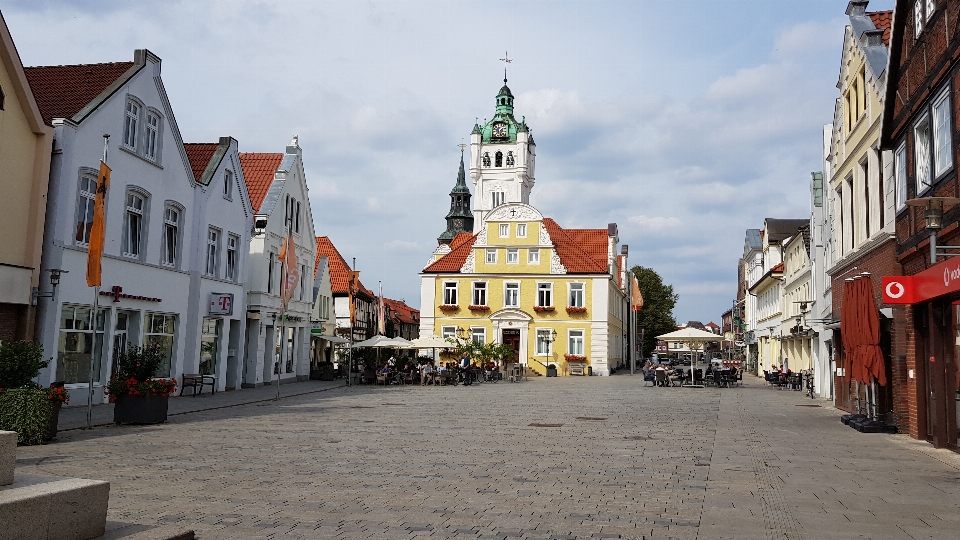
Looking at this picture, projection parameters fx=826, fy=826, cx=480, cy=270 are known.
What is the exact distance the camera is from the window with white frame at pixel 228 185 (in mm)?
30219

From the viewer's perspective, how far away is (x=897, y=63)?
16500mm

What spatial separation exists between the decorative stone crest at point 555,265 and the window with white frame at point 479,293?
5.11m

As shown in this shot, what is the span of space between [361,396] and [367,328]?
49.4m

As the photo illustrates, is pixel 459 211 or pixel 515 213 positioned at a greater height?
pixel 459 211

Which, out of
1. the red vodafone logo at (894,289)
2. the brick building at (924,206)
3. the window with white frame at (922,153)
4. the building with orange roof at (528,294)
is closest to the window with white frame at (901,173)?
the brick building at (924,206)

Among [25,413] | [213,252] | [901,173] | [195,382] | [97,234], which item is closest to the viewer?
[25,413]

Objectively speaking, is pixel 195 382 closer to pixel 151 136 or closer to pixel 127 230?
pixel 127 230

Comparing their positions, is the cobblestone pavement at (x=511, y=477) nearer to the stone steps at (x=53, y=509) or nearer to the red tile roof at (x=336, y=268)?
the stone steps at (x=53, y=509)

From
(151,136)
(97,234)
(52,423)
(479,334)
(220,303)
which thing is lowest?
(52,423)

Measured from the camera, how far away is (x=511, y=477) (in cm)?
1070

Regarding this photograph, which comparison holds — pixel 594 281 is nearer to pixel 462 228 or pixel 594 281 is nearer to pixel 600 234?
pixel 600 234

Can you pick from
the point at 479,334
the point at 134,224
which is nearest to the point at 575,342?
the point at 479,334

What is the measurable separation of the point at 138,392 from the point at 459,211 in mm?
108869

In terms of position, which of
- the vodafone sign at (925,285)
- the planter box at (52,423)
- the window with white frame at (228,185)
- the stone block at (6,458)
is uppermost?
the window with white frame at (228,185)
